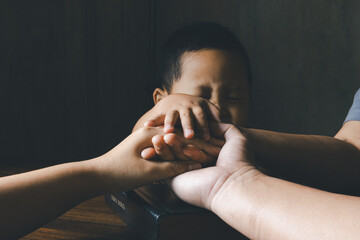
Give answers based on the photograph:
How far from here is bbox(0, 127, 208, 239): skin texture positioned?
36 cm

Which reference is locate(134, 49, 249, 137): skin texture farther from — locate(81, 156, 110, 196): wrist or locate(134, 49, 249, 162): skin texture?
locate(81, 156, 110, 196): wrist

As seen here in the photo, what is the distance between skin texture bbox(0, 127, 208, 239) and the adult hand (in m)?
0.04

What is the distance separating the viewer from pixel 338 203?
29 centimetres

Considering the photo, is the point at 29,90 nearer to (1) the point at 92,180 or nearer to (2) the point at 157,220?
(1) the point at 92,180

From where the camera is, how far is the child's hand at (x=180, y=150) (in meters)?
0.48

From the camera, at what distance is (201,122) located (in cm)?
55

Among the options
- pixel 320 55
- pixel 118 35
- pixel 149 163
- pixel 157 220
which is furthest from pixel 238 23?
pixel 157 220

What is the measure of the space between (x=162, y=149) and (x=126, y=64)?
48.7 inches

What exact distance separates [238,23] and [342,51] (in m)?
0.49

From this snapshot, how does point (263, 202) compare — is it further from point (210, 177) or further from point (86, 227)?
point (86, 227)

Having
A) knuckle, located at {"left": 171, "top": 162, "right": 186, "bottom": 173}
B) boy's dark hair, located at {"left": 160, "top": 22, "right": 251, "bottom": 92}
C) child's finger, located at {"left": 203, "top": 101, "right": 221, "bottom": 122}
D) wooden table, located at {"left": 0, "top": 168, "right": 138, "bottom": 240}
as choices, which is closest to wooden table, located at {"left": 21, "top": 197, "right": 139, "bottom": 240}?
wooden table, located at {"left": 0, "top": 168, "right": 138, "bottom": 240}

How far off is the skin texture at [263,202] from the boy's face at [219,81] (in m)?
0.41

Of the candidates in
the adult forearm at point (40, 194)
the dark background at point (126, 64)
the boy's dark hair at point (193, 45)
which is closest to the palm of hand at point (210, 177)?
the adult forearm at point (40, 194)

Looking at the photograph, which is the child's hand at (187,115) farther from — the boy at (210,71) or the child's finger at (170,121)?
the boy at (210,71)
